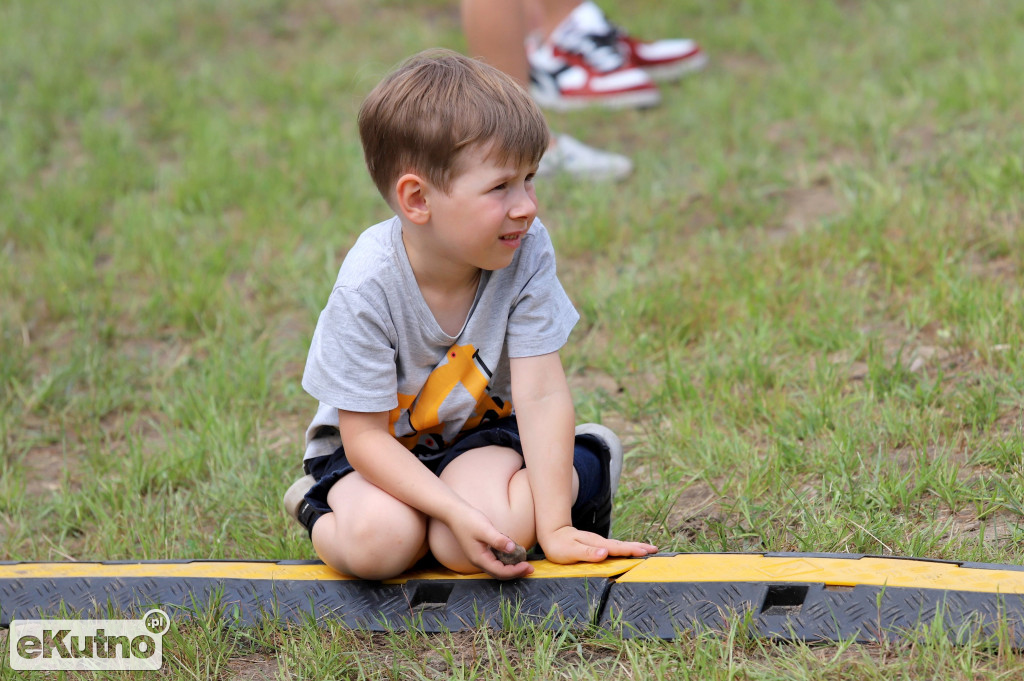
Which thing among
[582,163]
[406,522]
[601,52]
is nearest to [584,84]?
[601,52]

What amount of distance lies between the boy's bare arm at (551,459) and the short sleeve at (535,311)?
25 millimetres

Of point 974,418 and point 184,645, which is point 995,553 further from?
point 184,645

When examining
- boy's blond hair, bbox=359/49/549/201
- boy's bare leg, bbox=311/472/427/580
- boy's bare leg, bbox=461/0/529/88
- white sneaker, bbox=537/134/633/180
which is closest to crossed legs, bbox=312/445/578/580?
boy's bare leg, bbox=311/472/427/580

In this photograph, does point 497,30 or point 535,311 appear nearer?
point 535,311

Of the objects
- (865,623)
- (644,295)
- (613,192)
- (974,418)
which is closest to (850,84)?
(613,192)

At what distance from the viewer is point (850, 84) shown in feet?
15.2

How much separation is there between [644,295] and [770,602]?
58.6 inches

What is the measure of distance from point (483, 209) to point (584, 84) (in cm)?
321

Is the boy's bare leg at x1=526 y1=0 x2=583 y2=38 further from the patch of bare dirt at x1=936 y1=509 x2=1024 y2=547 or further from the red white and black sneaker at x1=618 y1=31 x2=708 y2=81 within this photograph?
the patch of bare dirt at x1=936 y1=509 x2=1024 y2=547

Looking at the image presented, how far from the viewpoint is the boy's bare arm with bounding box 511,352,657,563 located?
1.99m

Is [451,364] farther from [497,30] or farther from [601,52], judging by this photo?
[601,52]

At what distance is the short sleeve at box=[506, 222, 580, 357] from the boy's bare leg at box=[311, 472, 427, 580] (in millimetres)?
380

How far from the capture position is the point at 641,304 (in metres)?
3.14

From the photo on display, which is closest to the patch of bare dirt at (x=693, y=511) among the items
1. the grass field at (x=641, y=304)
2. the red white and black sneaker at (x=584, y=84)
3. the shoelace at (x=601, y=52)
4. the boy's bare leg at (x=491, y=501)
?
the grass field at (x=641, y=304)
